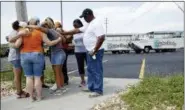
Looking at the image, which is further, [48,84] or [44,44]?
[48,84]

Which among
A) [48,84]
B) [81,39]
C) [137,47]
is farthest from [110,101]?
[137,47]

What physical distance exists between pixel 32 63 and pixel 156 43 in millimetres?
34259

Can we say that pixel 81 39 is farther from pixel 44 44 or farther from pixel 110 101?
pixel 110 101

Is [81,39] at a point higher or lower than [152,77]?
higher

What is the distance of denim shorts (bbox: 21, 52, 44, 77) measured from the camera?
7.92m

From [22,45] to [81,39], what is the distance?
1365mm

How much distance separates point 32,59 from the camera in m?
7.91

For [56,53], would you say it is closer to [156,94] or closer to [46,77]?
[46,77]

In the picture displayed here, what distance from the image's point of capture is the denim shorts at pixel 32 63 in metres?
7.92

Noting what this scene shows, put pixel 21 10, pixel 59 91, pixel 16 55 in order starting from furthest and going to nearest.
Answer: pixel 21 10 → pixel 59 91 → pixel 16 55

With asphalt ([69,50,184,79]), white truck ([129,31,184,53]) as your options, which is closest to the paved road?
asphalt ([69,50,184,79])

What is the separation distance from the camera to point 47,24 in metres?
8.50

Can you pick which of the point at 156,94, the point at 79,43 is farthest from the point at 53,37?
the point at 156,94

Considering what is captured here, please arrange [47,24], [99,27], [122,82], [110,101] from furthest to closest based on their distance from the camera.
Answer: [122,82], [47,24], [99,27], [110,101]
